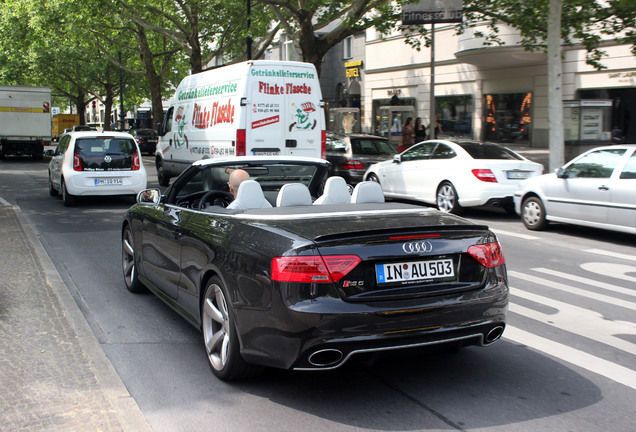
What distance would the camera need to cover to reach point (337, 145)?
1845 centimetres

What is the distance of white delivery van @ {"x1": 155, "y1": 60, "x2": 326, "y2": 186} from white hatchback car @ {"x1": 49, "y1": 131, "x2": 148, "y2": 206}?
6.10 ft

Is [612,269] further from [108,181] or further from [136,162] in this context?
[108,181]

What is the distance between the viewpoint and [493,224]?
492 inches

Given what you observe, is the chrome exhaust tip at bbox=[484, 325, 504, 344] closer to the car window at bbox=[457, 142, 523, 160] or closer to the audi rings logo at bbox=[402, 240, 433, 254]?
the audi rings logo at bbox=[402, 240, 433, 254]

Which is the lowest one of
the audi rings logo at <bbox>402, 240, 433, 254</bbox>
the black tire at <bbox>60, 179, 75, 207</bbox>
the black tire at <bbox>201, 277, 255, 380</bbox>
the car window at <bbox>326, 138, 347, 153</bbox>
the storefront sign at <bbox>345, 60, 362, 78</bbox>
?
the black tire at <bbox>201, 277, 255, 380</bbox>

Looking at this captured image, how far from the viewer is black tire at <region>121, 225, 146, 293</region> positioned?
6762 millimetres

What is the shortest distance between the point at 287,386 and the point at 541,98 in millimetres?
25110

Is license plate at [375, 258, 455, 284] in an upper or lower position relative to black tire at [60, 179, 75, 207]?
upper

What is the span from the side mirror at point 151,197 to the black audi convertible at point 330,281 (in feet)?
4.18

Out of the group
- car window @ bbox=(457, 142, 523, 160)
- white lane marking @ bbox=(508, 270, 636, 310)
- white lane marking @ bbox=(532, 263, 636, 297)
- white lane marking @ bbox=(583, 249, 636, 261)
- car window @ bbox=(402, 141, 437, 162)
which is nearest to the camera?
white lane marking @ bbox=(508, 270, 636, 310)

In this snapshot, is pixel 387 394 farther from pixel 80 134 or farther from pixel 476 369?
pixel 80 134

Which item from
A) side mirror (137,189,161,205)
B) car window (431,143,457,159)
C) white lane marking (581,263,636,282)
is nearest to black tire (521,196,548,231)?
car window (431,143,457,159)

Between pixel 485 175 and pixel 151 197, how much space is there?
7.93m

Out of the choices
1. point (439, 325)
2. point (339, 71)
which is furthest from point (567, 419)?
point (339, 71)
